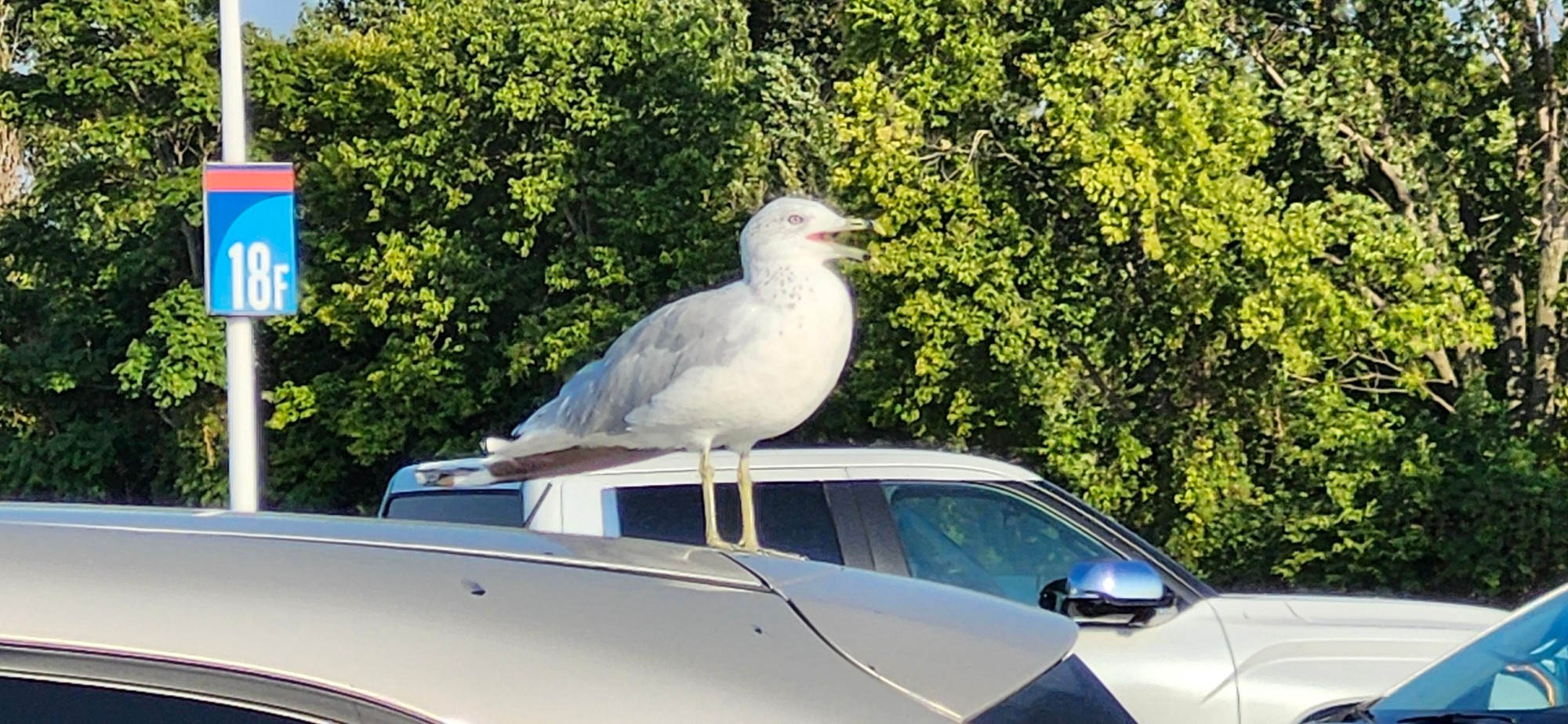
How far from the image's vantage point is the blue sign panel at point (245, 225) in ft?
29.5

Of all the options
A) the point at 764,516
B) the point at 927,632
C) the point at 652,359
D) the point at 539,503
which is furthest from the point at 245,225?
the point at 927,632

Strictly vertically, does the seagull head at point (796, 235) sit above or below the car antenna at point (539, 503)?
above

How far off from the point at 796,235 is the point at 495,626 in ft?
10.3

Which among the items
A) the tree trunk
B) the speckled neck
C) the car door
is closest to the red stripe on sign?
the car door

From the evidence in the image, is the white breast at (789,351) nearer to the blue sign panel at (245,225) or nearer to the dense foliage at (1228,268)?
the blue sign panel at (245,225)

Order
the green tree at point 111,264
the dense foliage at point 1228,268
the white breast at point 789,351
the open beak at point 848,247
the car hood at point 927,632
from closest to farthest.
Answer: the car hood at point 927,632 < the white breast at point 789,351 < the open beak at point 848,247 < the dense foliage at point 1228,268 < the green tree at point 111,264

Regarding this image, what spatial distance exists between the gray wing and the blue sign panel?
13.1 feet

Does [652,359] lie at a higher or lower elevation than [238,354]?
lower

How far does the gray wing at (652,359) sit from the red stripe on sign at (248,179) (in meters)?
4.03

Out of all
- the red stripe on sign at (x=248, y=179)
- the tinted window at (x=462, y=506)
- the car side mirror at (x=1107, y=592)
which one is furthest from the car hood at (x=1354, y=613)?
the red stripe on sign at (x=248, y=179)

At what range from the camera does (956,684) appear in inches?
85.3

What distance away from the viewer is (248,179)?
9039mm

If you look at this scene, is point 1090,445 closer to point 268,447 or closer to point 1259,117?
point 1259,117

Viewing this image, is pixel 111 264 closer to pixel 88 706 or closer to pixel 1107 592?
pixel 1107 592
